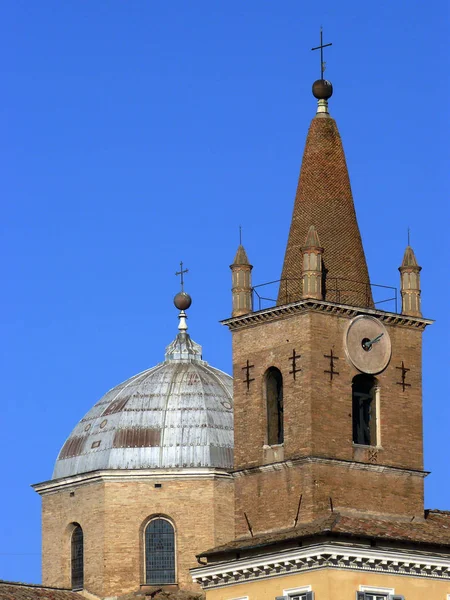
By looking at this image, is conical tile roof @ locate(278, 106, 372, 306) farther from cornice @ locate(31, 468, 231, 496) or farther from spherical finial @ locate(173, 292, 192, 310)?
spherical finial @ locate(173, 292, 192, 310)

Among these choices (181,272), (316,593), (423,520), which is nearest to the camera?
(316,593)

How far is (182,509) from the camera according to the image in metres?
72.1

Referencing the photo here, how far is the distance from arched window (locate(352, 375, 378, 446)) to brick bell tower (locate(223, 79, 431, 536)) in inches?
1.1

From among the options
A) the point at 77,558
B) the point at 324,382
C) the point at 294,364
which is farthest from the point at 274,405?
the point at 77,558

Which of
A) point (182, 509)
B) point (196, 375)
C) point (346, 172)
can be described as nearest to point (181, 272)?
point (196, 375)

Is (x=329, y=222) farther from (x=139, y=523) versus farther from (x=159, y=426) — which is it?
(x=139, y=523)

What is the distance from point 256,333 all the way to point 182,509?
1102cm

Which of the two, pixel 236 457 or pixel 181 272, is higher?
pixel 181 272

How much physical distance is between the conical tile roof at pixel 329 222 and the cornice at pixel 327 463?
179 inches

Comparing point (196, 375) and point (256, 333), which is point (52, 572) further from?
point (256, 333)

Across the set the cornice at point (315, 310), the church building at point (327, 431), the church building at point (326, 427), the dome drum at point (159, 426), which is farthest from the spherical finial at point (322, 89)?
the dome drum at point (159, 426)

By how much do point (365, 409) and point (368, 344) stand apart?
176 centimetres

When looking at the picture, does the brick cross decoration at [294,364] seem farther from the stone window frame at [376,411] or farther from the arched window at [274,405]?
the stone window frame at [376,411]

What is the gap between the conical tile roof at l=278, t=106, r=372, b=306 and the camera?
6291 centimetres
